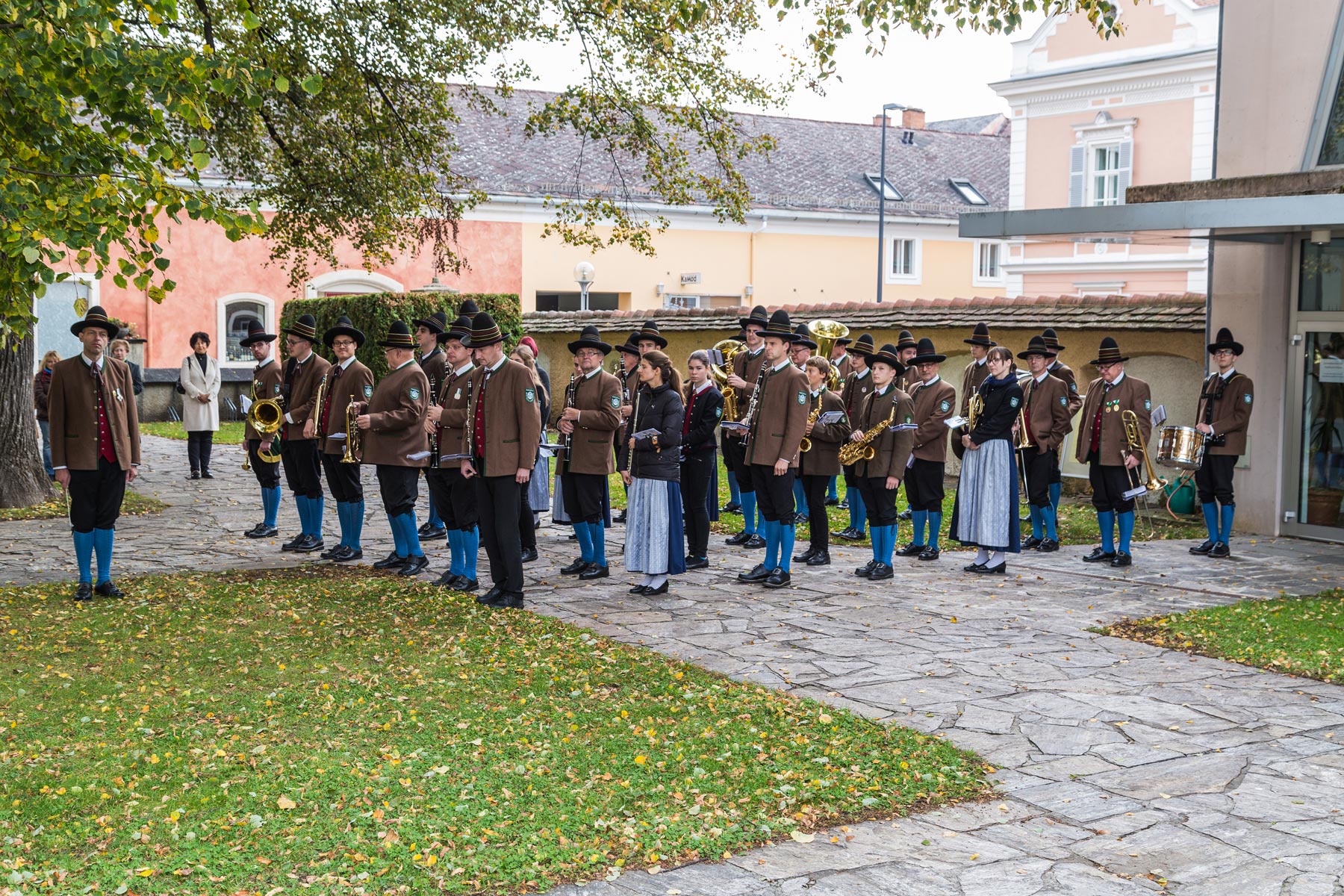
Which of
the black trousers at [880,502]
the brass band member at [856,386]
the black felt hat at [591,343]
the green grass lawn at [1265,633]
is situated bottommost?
the green grass lawn at [1265,633]

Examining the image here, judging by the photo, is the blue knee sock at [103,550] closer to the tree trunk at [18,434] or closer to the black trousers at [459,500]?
the black trousers at [459,500]

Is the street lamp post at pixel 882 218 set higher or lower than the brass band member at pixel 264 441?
higher

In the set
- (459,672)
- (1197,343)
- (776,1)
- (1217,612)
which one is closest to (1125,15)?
(1197,343)

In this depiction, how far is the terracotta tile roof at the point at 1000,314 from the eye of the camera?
1502 centimetres

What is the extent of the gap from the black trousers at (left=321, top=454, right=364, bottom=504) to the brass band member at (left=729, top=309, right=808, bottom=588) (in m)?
3.44

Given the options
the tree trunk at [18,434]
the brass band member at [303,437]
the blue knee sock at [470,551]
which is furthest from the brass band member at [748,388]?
the tree trunk at [18,434]

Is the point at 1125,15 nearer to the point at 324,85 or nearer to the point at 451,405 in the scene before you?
the point at 324,85

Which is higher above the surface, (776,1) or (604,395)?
(776,1)

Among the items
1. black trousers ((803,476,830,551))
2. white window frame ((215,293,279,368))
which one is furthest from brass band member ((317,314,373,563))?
white window frame ((215,293,279,368))

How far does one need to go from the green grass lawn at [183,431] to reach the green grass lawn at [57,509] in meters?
7.74

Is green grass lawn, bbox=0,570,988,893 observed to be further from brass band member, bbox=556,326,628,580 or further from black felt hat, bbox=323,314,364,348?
black felt hat, bbox=323,314,364,348

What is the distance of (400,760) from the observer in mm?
5922

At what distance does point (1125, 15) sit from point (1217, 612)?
23.6m

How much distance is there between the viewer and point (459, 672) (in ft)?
24.7
